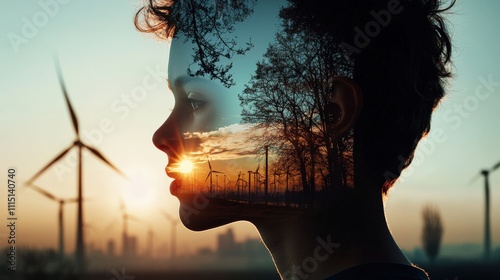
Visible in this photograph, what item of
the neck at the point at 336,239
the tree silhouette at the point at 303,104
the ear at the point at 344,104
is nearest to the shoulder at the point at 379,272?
the neck at the point at 336,239

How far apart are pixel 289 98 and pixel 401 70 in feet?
1.70

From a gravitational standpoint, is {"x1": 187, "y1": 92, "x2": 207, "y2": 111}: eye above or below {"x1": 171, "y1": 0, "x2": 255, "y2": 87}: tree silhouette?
below

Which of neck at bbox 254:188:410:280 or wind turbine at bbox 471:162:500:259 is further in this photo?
wind turbine at bbox 471:162:500:259

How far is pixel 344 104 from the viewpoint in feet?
9.32

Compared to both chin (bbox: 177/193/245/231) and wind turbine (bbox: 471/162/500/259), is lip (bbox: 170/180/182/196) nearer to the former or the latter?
chin (bbox: 177/193/245/231)

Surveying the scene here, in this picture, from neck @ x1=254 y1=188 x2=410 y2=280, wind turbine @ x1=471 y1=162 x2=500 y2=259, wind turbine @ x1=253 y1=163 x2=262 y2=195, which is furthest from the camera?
wind turbine @ x1=471 y1=162 x2=500 y2=259

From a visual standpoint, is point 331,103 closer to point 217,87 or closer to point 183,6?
point 217,87

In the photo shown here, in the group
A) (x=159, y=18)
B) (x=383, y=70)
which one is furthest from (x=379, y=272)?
(x=159, y=18)

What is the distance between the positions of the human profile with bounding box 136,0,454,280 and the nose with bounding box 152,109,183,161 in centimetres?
7

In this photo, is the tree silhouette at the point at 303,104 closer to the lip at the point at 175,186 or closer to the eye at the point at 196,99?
the eye at the point at 196,99

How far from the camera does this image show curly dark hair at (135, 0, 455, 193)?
2.92 metres

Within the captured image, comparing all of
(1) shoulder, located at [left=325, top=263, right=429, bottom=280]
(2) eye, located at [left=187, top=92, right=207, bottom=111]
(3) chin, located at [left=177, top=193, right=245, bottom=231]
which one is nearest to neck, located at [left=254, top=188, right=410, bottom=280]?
(1) shoulder, located at [left=325, top=263, right=429, bottom=280]

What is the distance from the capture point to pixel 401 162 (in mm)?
3055

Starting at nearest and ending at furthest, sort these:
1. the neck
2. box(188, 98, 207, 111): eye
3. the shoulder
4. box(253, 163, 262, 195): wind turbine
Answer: the shoulder < the neck < box(253, 163, 262, 195): wind turbine < box(188, 98, 207, 111): eye
